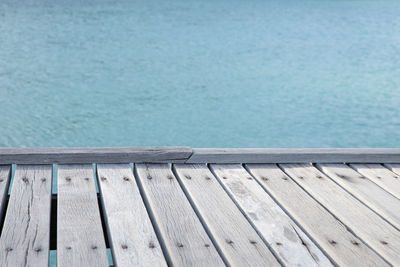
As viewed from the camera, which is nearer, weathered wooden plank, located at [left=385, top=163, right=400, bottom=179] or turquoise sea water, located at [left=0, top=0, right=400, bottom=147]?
weathered wooden plank, located at [left=385, top=163, right=400, bottom=179]

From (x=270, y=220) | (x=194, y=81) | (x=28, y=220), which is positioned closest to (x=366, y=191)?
(x=270, y=220)

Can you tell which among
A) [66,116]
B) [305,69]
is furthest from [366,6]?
[66,116]

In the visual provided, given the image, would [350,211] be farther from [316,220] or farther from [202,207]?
[202,207]

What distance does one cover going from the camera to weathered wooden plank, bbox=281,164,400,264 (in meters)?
1.22

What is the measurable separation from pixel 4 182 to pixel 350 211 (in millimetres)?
994

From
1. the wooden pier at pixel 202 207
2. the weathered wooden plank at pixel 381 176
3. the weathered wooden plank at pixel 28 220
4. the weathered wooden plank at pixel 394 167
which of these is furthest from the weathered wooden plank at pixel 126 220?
the weathered wooden plank at pixel 394 167

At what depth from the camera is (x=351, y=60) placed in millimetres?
8289

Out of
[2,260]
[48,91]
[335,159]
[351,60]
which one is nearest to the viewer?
[2,260]

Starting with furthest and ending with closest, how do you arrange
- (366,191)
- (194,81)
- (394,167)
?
(194,81)
(394,167)
(366,191)

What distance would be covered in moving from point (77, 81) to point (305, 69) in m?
3.51

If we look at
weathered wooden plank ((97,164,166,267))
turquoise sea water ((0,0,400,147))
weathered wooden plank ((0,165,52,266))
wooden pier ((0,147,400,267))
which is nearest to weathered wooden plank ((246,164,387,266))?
wooden pier ((0,147,400,267))

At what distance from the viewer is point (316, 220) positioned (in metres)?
1.31

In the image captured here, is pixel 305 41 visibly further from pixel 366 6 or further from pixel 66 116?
pixel 366 6

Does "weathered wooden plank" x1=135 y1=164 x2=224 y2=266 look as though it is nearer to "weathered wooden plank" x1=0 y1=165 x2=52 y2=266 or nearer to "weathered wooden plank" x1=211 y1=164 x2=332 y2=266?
"weathered wooden plank" x1=211 y1=164 x2=332 y2=266
